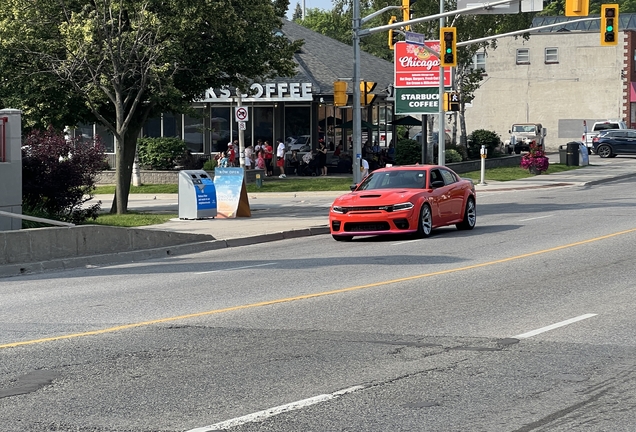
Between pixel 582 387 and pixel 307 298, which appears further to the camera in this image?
pixel 307 298

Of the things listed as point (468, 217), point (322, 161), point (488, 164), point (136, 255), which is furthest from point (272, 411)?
point (488, 164)

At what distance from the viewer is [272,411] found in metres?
7.69

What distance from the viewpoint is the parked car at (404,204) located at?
22.0m

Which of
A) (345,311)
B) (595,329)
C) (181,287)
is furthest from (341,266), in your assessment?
(595,329)

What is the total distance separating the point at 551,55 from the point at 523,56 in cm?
211

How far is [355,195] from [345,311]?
1039cm

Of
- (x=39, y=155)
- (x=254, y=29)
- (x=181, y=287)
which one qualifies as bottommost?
(x=181, y=287)

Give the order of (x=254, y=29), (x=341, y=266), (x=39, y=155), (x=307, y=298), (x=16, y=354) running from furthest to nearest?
1. (x=254, y=29)
2. (x=39, y=155)
3. (x=341, y=266)
4. (x=307, y=298)
5. (x=16, y=354)

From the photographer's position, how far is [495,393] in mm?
8234

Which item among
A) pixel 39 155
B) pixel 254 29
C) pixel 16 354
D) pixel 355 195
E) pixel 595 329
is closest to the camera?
Answer: pixel 16 354

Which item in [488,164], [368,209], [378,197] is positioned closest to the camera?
[368,209]

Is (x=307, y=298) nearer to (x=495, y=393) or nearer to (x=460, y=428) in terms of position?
(x=495, y=393)

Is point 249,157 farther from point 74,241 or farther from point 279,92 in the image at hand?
point 74,241

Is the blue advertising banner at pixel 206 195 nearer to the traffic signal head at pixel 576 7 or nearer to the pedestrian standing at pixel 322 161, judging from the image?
the traffic signal head at pixel 576 7
